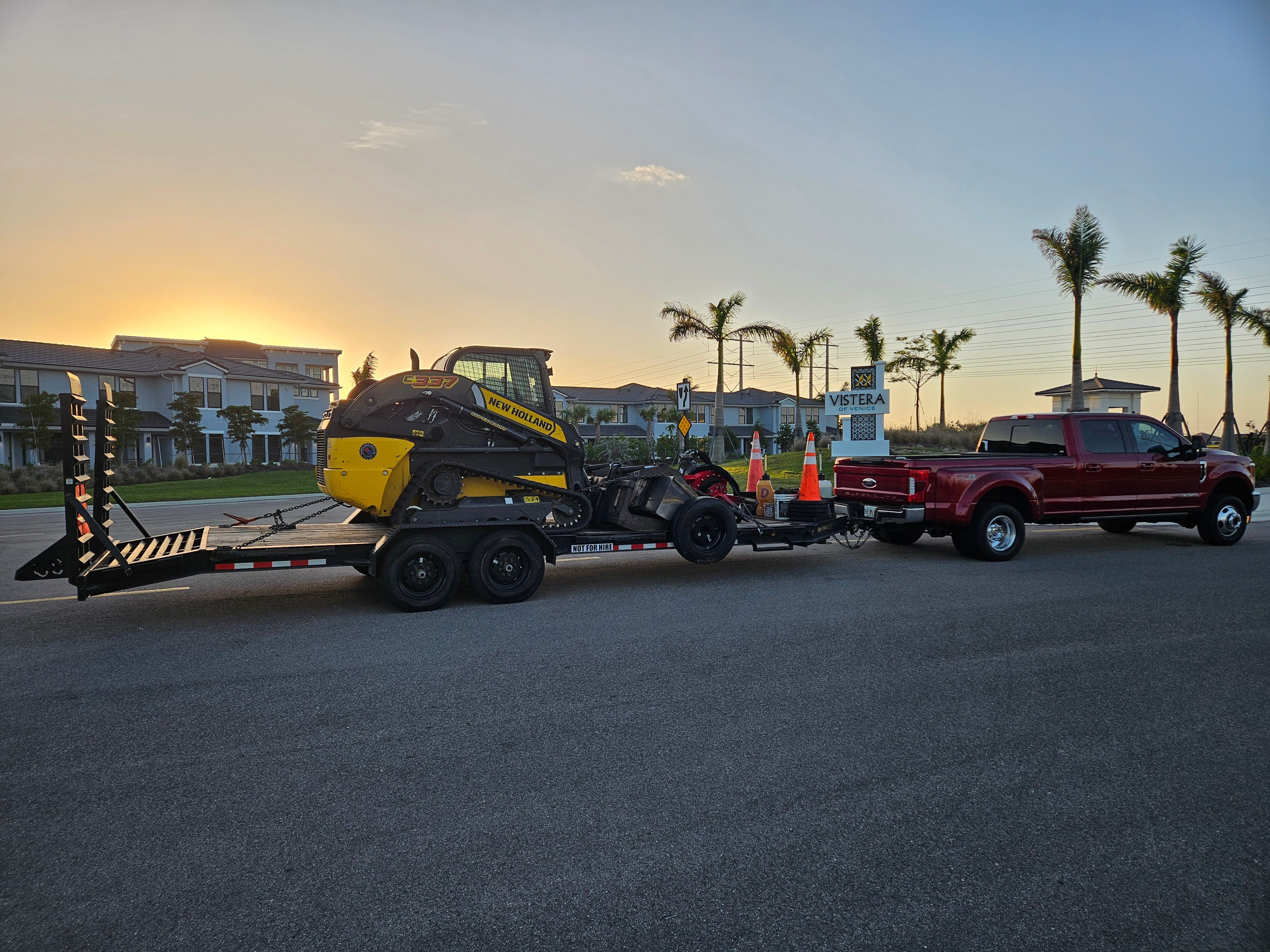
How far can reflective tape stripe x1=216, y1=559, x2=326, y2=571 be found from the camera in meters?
7.29

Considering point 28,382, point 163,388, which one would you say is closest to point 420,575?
point 28,382

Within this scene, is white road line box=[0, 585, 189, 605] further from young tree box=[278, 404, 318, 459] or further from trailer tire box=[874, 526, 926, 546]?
young tree box=[278, 404, 318, 459]

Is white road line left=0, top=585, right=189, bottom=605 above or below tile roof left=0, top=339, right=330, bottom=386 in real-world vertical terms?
below

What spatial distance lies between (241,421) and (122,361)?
31.0ft

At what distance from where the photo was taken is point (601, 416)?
6247 cm

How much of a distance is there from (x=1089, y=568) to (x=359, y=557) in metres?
8.42

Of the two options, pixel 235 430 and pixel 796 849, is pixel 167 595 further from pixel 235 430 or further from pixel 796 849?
pixel 235 430

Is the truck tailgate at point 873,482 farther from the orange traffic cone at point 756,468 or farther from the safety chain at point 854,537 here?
the orange traffic cone at point 756,468

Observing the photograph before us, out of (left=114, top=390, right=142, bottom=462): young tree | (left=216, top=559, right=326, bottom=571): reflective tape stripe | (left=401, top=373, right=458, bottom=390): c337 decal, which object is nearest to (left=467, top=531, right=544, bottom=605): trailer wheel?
(left=216, top=559, right=326, bottom=571): reflective tape stripe

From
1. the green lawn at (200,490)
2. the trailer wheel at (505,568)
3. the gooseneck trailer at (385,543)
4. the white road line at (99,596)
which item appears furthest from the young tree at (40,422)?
the trailer wheel at (505,568)

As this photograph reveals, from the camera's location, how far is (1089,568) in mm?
10047

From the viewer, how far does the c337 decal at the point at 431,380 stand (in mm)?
8117

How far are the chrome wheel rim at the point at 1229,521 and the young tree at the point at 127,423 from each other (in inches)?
1433

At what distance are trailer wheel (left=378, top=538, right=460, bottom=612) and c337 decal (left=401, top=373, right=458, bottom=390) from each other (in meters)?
1.56
